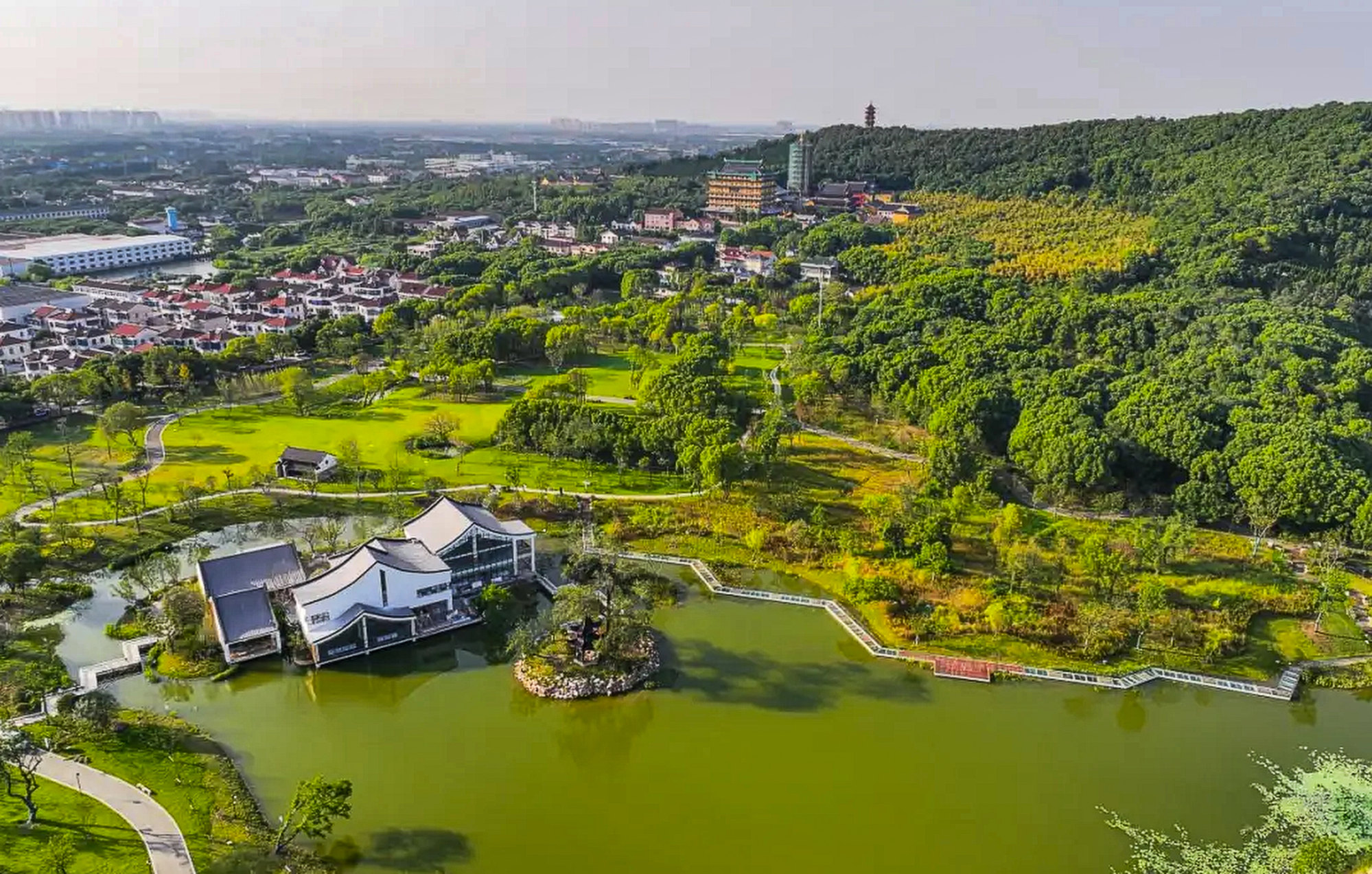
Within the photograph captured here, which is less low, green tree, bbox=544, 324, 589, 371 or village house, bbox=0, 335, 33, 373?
green tree, bbox=544, 324, 589, 371

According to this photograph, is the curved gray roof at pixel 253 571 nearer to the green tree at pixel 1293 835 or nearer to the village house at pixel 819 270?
the green tree at pixel 1293 835

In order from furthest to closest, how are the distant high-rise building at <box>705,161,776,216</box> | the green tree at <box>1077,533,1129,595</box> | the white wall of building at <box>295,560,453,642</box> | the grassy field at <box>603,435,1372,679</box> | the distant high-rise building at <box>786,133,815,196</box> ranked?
the distant high-rise building at <box>786,133,815,196</box>
the distant high-rise building at <box>705,161,776,216</box>
the green tree at <box>1077,533,1129,595</box>
the grassy field at <box>603,435,1372,679</box>
the white wall of building at <box>295,560,453,642</box>

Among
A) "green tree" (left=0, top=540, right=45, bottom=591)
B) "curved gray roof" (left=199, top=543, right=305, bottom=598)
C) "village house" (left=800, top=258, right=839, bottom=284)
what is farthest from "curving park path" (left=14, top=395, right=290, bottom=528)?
"village house" (left=800, top=258, right=839, bottom=284)

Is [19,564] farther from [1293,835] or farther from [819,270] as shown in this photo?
[819,270]

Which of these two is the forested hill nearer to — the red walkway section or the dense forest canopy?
the dense forest canopy

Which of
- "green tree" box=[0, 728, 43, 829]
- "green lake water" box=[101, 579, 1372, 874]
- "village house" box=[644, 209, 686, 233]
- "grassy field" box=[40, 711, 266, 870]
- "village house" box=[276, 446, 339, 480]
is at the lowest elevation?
"green lake water" box=[101, 579, 1372, 874]

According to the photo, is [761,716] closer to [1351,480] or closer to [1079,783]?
[1079,783]

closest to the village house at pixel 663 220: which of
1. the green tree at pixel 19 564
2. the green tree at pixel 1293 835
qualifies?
the green tree at pixel 19 564
